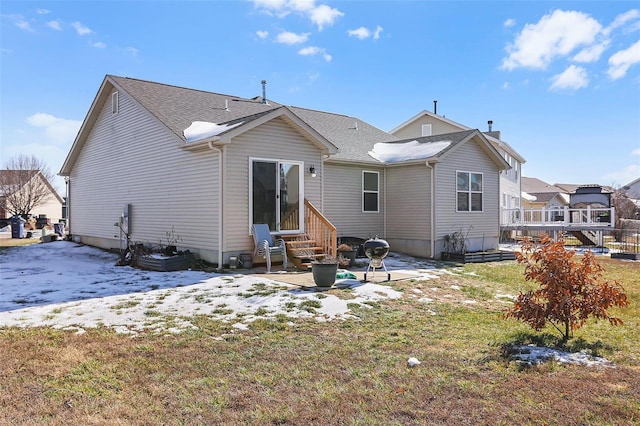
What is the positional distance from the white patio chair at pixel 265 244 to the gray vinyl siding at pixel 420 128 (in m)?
18.5

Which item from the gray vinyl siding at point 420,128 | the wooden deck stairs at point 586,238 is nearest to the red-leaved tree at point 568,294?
the wooden deck stairs at point 586,238

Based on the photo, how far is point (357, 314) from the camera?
6.49 metres

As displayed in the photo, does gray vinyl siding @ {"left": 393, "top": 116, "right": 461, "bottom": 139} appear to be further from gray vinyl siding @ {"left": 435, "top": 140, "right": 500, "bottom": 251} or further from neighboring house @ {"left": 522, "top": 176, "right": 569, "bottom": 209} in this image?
neighboring house @ {"left": 522, "top": 176, "right": 569, "bottom": 209}

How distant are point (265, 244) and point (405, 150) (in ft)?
25.1

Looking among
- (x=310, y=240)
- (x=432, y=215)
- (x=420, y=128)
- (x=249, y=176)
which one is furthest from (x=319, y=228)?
(x=420, y=128)

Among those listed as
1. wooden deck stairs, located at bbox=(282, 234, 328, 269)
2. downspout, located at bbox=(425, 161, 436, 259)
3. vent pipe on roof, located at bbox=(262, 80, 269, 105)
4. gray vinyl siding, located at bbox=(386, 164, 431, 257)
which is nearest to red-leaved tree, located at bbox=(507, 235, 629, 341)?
wooden deck stairs, located at bbox=(282, 234, 328, 269)

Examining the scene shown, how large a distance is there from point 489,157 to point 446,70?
15.1ft

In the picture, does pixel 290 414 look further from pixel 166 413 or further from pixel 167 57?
pixel 167 57

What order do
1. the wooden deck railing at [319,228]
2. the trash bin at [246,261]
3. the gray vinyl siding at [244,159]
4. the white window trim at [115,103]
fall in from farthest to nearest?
the white window trim at [115,103]
the wooden deck railing at [319,228]
the trash bin at [246,261]
the gray vinyl siding at [244,159]

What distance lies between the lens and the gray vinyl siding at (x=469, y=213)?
1421 centimetres

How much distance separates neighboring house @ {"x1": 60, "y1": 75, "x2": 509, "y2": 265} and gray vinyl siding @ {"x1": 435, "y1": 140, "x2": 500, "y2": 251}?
1.5 inches

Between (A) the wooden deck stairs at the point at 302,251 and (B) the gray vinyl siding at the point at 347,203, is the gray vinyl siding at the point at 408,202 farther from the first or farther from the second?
(A) the wooden deck stairs at the point at 302,251

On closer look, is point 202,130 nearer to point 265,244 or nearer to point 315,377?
point 265,244

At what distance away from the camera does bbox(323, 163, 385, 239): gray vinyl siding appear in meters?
14.1
